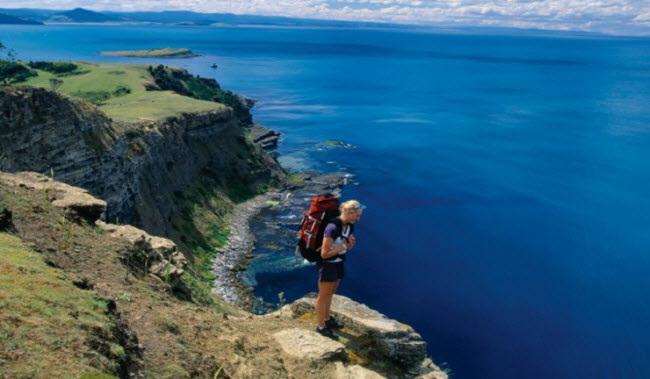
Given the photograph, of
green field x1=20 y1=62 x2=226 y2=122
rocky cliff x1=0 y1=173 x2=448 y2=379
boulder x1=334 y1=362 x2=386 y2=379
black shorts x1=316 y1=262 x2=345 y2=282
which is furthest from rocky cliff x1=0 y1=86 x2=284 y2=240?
boulder x1=334 y1=362 x2=386 y2=379

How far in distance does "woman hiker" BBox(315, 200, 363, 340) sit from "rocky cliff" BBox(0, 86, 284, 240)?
2694 centimetres

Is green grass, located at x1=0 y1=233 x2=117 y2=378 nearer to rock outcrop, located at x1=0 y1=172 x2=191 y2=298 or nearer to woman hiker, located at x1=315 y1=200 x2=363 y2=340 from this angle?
rock outcrop, located at x1=0 y1=172 x2=191 y2=298

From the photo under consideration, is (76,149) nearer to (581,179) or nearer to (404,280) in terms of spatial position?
(404,280)

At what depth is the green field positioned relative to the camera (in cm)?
6289

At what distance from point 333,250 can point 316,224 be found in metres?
0.82

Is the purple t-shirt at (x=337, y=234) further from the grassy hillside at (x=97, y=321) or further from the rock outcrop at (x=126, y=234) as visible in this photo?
the rock outcrop at (x=126, y=234)

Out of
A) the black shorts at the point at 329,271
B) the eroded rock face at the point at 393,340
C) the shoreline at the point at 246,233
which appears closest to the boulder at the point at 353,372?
the eroded rock face at the point at 393,340

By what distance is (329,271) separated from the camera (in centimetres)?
1270

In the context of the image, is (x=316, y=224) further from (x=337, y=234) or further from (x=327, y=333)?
(x=327, y=333)

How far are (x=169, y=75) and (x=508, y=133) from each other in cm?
8521

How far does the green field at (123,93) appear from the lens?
206ft

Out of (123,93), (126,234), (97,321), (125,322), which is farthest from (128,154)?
(123,93)

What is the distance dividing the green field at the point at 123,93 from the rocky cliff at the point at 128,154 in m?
2.83

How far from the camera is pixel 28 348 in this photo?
7668mm
